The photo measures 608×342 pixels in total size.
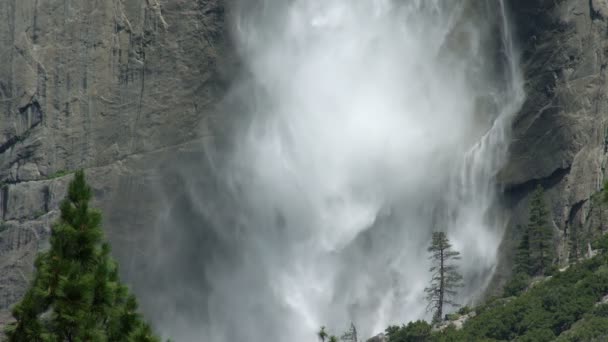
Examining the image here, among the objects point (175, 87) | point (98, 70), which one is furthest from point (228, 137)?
point (98, 70)

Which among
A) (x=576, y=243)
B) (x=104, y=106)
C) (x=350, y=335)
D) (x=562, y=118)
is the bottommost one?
(x=350, y=335)

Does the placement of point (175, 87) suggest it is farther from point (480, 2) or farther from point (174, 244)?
point (480, 2)

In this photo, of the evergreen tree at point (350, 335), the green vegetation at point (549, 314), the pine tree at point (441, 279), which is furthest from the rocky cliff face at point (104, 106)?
the green vegetation at point (549, 314)

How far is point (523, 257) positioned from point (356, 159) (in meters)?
17.9

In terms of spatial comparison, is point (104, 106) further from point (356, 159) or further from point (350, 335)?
point (350, 335)

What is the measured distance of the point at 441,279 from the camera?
6206 cm

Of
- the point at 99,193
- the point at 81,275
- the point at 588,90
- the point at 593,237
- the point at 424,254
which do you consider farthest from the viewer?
the point at 99,193

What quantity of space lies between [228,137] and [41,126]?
11785mm

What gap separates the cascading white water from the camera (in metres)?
70.6

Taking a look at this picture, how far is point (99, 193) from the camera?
247 ft

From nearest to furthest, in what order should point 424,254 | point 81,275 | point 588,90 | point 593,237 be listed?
point 81,275, point 593,237, point 588,90, point 424,254

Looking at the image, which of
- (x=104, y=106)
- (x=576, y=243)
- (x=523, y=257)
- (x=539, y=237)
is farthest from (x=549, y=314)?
(x=104, y=106)

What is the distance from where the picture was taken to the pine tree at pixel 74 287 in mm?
20109

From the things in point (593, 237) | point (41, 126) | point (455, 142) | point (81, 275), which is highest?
point (41, 126)
